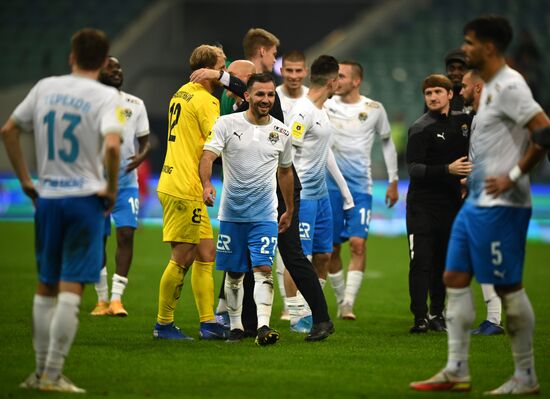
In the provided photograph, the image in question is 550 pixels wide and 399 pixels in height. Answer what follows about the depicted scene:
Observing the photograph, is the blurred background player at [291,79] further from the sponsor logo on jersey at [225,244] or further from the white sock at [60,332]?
the white sock at [60,332]

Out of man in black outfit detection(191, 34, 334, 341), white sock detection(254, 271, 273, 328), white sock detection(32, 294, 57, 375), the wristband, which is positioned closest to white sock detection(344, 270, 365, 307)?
man in black outfit detection(191, 34, 334, 341)

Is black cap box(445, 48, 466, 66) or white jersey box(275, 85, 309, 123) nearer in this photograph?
black cap box(445, 48, 466, 66)

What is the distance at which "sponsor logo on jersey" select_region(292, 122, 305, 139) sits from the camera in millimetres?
10734

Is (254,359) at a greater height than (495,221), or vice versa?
(495,221)

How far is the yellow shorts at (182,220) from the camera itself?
9.63 meters

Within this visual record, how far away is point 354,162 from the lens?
12.8 m

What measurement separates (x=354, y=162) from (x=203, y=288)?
3.45 meters

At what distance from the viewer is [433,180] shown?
10.8 meters

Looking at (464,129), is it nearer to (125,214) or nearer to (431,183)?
(431,183)

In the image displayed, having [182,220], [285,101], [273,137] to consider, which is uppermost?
[285,101]

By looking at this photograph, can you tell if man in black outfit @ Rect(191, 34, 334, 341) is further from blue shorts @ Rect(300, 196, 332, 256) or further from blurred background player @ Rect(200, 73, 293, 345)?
blue shorts @ Rect(300, 196, 332, 256)

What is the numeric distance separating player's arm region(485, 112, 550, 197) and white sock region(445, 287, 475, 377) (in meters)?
0.71

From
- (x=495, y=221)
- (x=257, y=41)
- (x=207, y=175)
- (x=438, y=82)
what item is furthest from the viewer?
(x=257, y=41)

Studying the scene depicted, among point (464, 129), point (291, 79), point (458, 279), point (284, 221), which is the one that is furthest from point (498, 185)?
point (291, 79)
